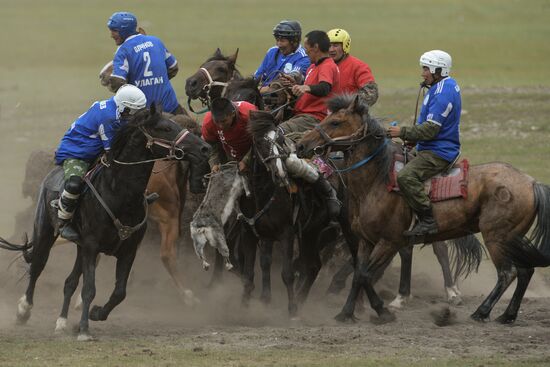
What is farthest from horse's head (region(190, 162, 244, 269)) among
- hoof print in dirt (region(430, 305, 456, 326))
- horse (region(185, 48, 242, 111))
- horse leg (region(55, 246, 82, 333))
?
hoof print in dirt (region(430, 305, 456, 326))

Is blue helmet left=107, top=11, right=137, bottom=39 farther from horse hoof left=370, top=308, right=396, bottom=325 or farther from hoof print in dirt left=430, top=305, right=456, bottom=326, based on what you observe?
hoof print in dirt left=430, top=305, right=456, bottom=326

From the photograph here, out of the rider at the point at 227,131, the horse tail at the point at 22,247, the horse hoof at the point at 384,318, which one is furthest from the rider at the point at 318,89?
the horse tail at the point at 22,247

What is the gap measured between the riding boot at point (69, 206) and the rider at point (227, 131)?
1618 millimetres

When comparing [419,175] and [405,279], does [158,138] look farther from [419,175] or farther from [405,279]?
[405,279]

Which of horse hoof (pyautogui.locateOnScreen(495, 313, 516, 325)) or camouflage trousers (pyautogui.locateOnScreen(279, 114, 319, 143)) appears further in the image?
camouflage trousers (pyautogui.locateOnScreen(279, 114, 319, 143))

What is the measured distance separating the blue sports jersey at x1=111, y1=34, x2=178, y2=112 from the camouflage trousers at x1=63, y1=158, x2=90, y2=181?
222 cm

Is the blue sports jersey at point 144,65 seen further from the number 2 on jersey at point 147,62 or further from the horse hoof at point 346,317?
the horse hoof at point 346,317

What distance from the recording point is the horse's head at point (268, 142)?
13.2m

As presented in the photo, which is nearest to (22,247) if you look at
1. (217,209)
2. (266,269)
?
(217,209)

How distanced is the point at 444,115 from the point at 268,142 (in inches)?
75.2

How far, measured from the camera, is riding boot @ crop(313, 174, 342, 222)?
1399 cm

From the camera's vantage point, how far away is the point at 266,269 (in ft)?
45.9

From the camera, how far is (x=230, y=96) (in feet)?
47.2

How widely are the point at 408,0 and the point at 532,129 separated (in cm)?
3442
